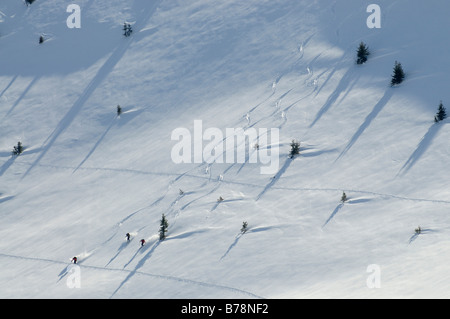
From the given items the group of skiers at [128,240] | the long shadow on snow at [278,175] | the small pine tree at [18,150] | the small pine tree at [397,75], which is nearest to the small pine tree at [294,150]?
the long shadow on snow at [278,175]

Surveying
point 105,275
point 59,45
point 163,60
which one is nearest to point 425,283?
point 105,275

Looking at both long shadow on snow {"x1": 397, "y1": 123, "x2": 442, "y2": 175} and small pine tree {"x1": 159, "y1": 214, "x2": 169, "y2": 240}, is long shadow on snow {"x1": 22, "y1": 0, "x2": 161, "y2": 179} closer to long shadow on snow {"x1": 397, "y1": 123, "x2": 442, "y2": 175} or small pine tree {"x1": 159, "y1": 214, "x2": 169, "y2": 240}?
small pine tree {"x1": 159, "y1": 214, "x2": 169, "y2": 240}

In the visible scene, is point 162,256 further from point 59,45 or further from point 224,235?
point 59,45

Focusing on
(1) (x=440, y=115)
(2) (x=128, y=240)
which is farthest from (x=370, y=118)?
(2) (x=128, y=240)

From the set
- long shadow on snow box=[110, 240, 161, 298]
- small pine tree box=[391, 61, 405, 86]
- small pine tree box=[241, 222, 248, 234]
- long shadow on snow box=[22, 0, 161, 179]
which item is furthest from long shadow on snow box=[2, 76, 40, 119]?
small pine tree box=[391, 61, 405, 86]

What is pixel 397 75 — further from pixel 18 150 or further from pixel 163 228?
pixel 18 150

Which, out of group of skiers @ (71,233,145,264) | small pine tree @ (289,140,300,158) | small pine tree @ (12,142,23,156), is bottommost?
group of skiers @ (71,233,145,264)

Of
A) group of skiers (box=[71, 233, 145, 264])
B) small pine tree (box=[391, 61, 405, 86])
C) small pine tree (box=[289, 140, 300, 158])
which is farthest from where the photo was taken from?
small pine tree (box=[391, 61, 405, 86])

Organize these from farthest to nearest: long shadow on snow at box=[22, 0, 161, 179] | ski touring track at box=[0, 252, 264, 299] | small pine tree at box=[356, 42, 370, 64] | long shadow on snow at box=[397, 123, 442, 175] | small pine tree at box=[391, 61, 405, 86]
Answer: long shadow on snow at box=[22, 0, 161, 179]
small pine tree at box=[356, 42, 370, 64]
small pine tree at box=[391, 61, 405, 86]
long shadow on snow at box=[397, 123, 442, 175]
ski touring track at box=[0, 252, 264, 299]
